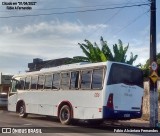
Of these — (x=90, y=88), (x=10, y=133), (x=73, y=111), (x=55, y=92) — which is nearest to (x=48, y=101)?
(x=55, y=92)

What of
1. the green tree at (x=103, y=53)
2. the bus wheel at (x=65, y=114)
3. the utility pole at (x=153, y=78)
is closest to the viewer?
the bus wheel at (x=65, y=114)

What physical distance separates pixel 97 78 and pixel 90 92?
0.75 meters

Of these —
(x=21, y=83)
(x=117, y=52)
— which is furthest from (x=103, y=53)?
(x=21, y=83)

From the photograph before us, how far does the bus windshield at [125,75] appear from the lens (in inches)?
610

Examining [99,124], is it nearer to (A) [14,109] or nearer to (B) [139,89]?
(B) [139,89]

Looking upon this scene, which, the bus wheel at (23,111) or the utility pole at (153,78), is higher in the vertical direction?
the utility pole at (153,78)

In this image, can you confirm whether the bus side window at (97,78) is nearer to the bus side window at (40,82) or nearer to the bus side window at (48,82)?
the bus side window at (48,82)

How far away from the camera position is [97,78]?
51.9 ft

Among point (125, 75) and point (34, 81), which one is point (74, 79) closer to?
point (125, 75)

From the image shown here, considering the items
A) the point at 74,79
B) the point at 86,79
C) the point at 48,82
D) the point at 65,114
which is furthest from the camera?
the point at 48,82

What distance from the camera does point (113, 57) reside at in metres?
30.1

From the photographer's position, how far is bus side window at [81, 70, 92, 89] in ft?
53.6

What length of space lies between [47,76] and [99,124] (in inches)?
147

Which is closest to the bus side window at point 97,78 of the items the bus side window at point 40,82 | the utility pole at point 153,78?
the utility pole at point 153,78
